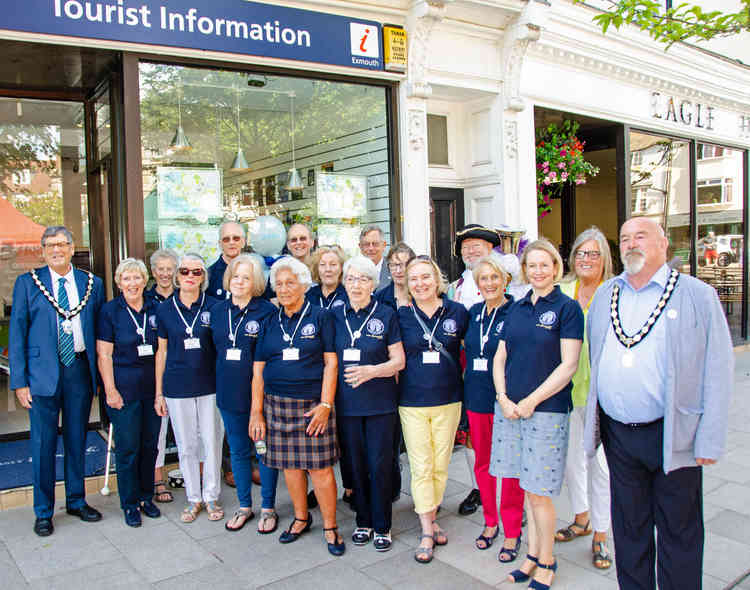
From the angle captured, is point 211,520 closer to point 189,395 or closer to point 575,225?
point 189,395

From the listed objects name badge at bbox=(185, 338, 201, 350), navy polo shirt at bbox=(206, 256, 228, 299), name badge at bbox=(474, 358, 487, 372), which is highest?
navy polo shirt at bbox=(206, 256, 228, 299)

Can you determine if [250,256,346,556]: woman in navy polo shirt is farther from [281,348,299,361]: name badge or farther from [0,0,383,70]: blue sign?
[0,0,383,70]: blue sign

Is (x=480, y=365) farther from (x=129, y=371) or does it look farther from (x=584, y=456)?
(x=129, y=371)

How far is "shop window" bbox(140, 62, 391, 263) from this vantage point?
18.8 feet

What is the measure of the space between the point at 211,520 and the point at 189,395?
889 millimetres

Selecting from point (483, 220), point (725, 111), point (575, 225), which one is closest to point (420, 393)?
point (483, 220)

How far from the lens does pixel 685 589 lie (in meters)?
2.84

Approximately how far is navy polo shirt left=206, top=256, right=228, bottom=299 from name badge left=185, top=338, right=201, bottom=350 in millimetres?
710

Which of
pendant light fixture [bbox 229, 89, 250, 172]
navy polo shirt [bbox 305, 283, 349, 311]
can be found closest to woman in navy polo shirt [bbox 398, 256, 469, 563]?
navy polo shirt [bbox 305, 283, 349, 311]

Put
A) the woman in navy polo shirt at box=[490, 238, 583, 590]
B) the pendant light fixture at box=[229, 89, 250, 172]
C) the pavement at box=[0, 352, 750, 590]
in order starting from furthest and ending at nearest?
the pendant light fixture at box=[229, 89, 250, 172]
the pavement at box=[0, 352, 750, 590]
the woman in navy polo shirt at box=[490, 238, 583, 590]

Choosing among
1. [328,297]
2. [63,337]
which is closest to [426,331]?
[328,297]

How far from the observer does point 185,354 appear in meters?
4.33

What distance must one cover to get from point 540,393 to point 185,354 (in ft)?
7.71

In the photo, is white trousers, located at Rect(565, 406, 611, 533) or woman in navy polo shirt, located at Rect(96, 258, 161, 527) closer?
white trousers, located at Rect(565, 406, 611, 533)
